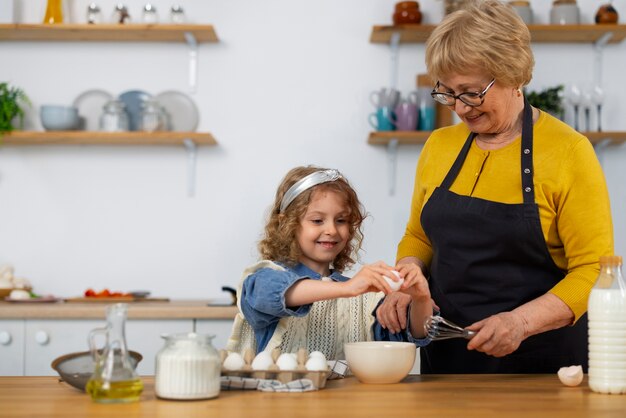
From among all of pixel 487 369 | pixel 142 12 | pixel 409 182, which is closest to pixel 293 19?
pixel 142 12

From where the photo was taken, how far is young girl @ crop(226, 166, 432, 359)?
5.98 ft

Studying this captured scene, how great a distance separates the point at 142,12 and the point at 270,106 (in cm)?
69

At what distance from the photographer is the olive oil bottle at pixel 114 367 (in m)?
1.32

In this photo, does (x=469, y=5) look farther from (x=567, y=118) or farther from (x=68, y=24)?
(x=68, y=24)

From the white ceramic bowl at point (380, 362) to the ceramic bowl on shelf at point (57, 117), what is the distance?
7.97ft

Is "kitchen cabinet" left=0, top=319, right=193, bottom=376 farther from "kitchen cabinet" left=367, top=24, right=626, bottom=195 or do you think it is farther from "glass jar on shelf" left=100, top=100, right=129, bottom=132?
"kitchen cabinet" left=367, top=24, right=626, bottom=195

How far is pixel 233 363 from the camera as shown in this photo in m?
1.53

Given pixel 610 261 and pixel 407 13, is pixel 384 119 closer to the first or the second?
pixel 407 13

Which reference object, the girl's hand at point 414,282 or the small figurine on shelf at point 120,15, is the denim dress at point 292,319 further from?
the small figurine on shelf at point 120,15

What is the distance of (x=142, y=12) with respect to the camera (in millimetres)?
3750

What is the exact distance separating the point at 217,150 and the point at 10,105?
903 mm

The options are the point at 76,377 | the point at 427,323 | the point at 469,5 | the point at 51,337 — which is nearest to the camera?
the point at 76,377

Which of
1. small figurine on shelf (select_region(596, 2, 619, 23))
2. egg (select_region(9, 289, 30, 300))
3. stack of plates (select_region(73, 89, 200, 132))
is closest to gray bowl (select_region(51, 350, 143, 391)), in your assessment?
egg (select_region(9, 289, 30, 300))

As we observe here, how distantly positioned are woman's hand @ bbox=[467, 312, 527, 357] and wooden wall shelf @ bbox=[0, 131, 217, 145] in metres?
2.07
